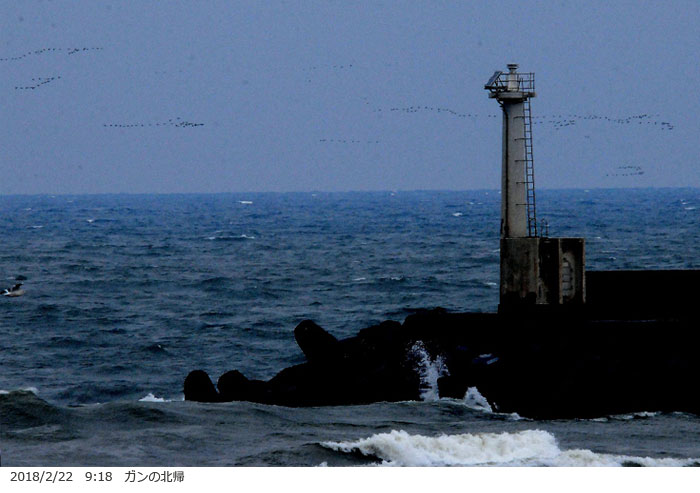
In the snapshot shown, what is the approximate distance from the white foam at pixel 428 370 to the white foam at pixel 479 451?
4.21m

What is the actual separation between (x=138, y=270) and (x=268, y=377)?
114 ft

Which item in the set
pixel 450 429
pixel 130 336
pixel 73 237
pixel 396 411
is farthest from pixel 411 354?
pixel 73 237

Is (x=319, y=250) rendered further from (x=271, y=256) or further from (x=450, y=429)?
(x=450, y=429)

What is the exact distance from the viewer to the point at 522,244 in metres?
23.8

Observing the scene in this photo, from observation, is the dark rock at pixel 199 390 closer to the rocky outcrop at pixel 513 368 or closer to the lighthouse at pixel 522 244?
the rocky outcrop at pixel 513 368

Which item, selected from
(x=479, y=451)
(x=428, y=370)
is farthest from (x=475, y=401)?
(x=479, y=451)

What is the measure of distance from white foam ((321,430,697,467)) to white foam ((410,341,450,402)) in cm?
→ 421

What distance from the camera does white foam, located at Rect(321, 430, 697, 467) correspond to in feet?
54.1

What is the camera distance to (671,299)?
1051 inches

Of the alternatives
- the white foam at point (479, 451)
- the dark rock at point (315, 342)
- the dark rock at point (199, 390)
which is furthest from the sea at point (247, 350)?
the dark rock at point (315, 342)

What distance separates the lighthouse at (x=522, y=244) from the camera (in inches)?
933

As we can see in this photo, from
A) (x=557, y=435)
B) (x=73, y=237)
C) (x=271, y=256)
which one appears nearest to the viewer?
(x=557, y=435)

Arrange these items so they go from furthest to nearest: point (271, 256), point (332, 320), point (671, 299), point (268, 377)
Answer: point (271, 256), point (332, 320), point (268, 377), point (671, 299)

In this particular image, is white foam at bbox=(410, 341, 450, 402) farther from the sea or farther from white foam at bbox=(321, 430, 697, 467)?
white foam at bbox=(321, 430, 697, 467)
